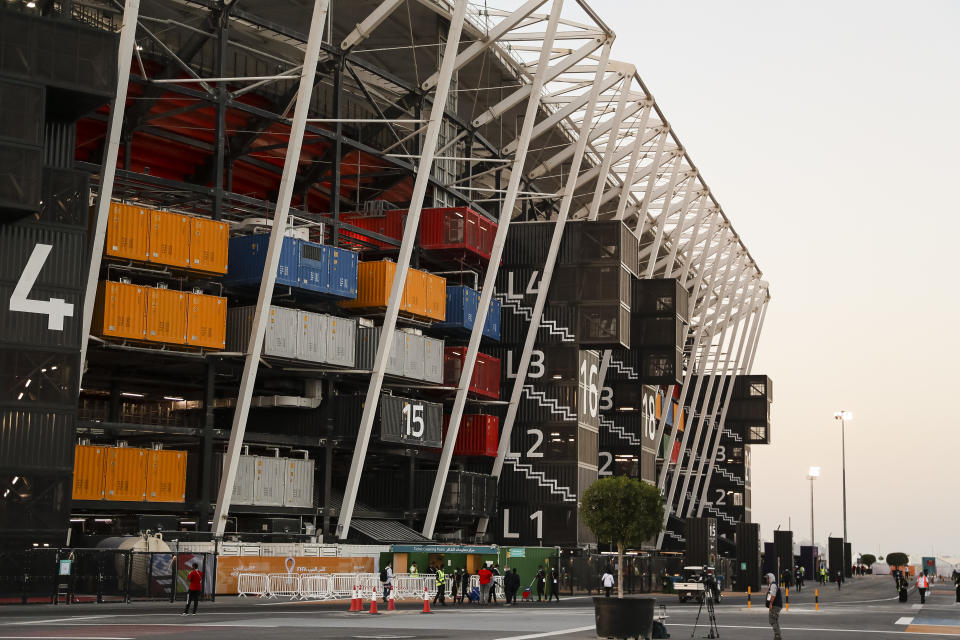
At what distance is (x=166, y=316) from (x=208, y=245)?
373 cm

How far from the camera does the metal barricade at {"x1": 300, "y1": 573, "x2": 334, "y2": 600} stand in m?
48.7

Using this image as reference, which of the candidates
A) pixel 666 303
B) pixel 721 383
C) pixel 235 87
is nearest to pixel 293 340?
pixel 235 87

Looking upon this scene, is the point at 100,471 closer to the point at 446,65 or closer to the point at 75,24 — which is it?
the point at 75,24

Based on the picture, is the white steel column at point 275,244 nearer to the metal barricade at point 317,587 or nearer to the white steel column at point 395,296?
the metal barricade at point 317,587

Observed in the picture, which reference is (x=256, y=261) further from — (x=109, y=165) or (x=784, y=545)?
(x=784, y=545)

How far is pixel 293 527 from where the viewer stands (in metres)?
57.4

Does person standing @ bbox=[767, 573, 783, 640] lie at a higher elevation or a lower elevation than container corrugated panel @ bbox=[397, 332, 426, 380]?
lower

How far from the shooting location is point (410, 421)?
207 ft

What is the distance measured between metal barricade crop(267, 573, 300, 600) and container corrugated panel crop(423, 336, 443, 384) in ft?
56.1

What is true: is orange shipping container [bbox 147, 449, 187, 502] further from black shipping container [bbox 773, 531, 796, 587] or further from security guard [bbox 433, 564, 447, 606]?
black shipping container [bbox 773, 531, 796, 587]

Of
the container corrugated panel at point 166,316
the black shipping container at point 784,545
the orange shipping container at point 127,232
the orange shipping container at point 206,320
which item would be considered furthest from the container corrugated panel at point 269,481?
the black shipping container at point 784,545

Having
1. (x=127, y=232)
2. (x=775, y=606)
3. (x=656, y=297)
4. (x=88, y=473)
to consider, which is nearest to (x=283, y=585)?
(x=88, y=473)

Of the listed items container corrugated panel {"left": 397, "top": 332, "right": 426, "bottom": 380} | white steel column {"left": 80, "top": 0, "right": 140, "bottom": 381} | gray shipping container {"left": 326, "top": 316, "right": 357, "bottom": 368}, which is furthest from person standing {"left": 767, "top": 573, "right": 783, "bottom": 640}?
container corrugated panel {"left": 397, "top": 332, "right": 426, "bottom": 380}

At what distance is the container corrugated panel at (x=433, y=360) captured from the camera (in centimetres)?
6419
